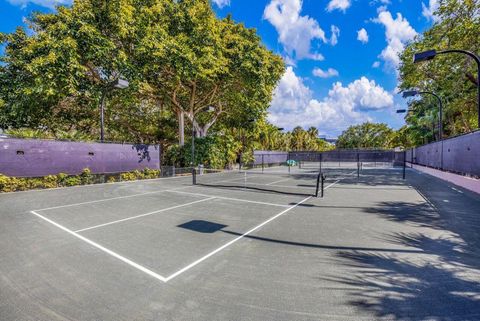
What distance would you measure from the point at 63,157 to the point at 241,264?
14561 millimetres

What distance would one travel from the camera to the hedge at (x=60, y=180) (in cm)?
1170

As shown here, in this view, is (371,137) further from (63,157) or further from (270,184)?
(63,157)

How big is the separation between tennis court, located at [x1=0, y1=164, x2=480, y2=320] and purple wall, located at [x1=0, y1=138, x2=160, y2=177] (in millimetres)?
6017

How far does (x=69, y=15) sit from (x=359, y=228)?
1997cm

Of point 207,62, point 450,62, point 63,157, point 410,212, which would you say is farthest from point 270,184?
point 450,62

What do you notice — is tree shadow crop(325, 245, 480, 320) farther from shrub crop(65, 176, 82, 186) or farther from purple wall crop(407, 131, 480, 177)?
shrub crop(65, 176, 82, 186)

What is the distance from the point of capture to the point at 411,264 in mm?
4023

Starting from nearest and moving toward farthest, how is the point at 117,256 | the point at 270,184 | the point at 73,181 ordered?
the point at 117,256 < the point at 73,181 < the point at 270,184

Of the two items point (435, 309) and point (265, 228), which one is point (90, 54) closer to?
point (265, 228)

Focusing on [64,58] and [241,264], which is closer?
[241,264]

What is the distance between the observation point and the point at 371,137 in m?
77.1

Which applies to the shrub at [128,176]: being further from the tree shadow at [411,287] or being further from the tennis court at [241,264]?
the tree shadow at [411,287]

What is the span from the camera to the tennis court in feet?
9.57

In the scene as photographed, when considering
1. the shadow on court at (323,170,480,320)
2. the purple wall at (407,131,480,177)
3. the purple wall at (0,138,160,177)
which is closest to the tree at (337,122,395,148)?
the purple wall at (407,131,480,177)
